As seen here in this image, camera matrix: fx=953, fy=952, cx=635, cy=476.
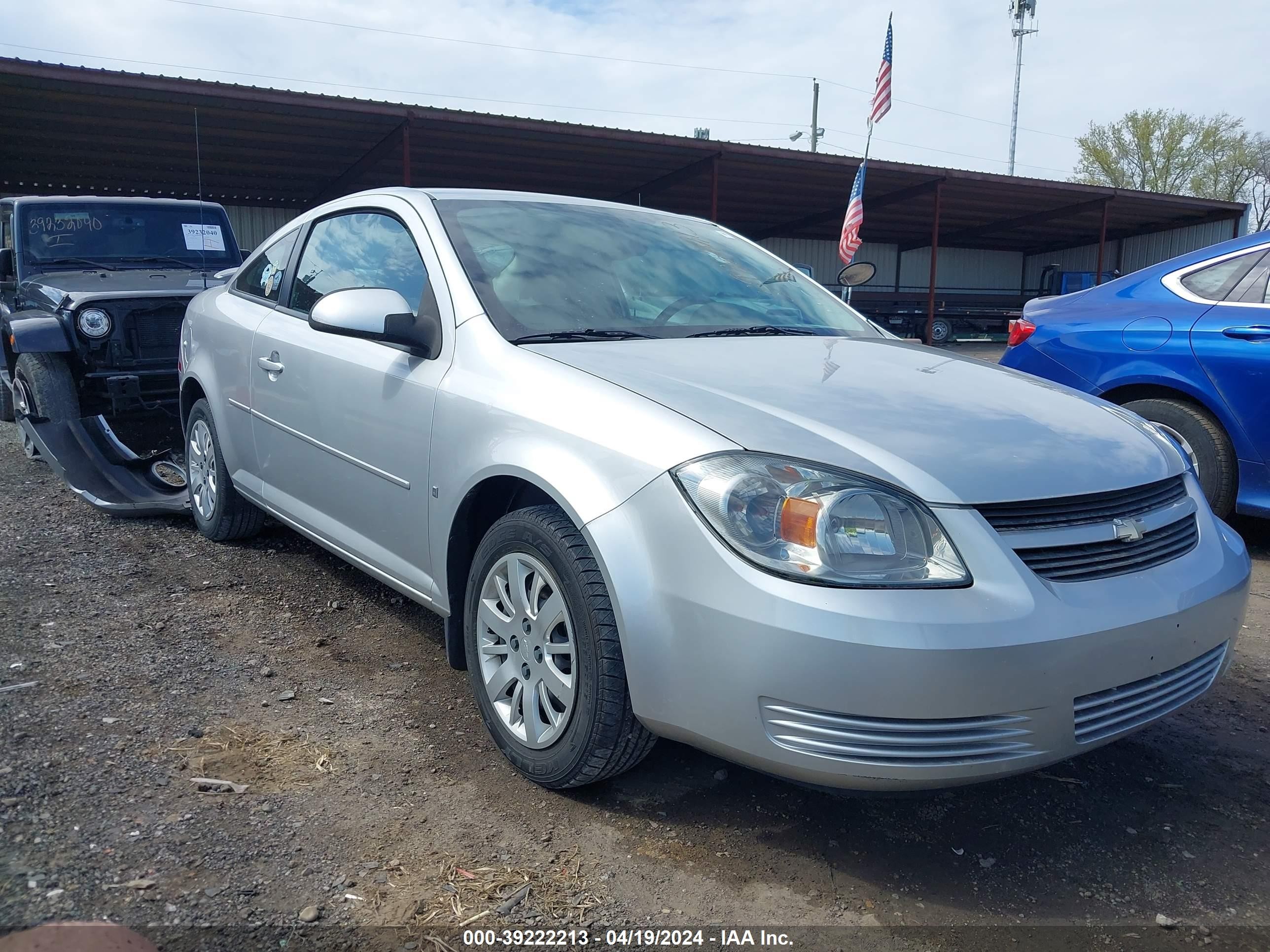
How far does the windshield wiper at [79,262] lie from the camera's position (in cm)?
671

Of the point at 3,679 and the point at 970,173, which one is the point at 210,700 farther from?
the point at 970,173

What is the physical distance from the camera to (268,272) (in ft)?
13.5

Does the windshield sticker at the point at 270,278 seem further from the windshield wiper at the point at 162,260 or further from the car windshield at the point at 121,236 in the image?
the car windshield at the point at 121,236

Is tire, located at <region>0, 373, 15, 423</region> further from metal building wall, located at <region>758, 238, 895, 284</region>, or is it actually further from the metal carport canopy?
metal building wall, located at <region>758, 238, 895, 284</region>

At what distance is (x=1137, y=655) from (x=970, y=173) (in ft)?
66.2

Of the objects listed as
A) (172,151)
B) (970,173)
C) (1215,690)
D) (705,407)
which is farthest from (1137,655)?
(970,173)

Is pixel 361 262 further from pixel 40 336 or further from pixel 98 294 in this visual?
pixel 98 294

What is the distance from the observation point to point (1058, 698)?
6.28ft

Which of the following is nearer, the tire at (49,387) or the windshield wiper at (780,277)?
the windshield wiper at (780,277)

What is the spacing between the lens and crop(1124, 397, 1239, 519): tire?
14.5 ft

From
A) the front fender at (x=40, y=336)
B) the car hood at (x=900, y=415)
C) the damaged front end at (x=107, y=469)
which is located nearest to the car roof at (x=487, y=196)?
the car hood at (x=900, y=415)

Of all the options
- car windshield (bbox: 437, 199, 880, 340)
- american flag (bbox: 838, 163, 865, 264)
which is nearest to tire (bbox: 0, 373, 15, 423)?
car windshield (bbox: 437, 199, 880, 340)

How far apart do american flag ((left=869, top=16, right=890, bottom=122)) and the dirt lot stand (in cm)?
1206

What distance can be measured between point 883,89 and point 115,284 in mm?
11372
